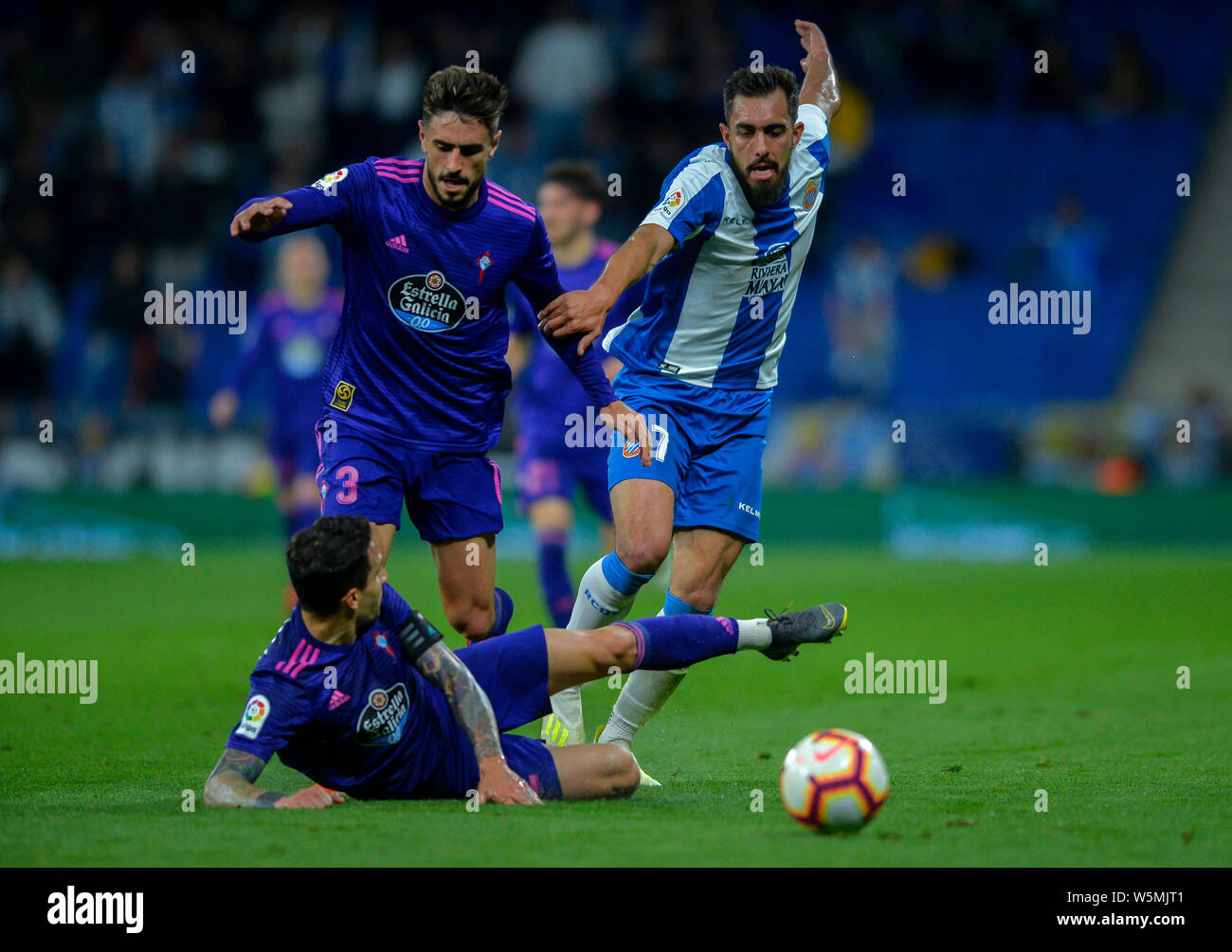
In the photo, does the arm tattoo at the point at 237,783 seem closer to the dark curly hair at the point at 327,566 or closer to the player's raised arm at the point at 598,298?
the dark curly hair at the point at 327,566

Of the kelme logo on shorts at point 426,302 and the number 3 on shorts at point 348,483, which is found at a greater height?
the kelme logo on shorts at point 426,302

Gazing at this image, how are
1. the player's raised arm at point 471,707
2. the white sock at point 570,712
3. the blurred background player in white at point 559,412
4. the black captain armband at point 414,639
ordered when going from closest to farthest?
1. the player's raised arm at point 471,707
2. the black captain armband at point 414,639
3. the white sock at point 570,712
4. the blurred background player in white at point 559,412

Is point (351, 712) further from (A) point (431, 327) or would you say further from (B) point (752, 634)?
(A) point (431, 327)

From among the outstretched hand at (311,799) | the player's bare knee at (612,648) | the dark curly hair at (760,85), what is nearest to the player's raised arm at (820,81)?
the dark curly hair at (760,85)

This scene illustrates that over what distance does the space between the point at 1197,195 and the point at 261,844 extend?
886 inches

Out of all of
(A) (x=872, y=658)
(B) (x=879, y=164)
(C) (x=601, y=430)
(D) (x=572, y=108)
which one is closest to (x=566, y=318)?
(C) (x=601, y=430)

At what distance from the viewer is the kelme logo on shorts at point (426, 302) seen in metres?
6.48

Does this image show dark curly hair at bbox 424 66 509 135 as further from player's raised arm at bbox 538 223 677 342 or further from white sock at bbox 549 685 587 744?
white sock at bbox 549 685 587 744

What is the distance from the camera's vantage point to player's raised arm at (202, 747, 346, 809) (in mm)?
5051

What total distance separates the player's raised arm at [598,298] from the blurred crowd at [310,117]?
13.0 metres

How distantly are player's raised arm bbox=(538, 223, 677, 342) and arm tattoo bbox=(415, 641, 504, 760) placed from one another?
135 cm

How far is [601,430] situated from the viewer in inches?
375

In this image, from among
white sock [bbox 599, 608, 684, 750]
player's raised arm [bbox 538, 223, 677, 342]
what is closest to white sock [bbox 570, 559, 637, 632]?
white sock [bbox 599, 608, 684, 750]
